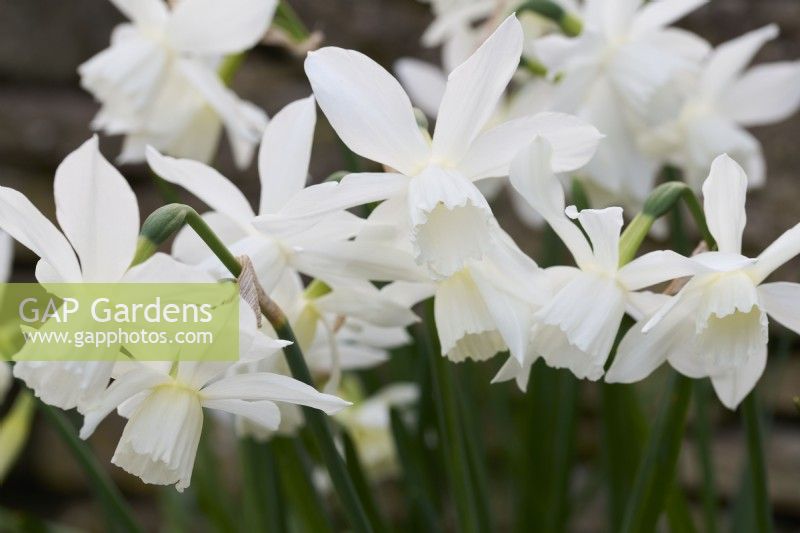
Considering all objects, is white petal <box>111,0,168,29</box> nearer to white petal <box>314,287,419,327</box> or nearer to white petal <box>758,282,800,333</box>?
white petal <box>314,287,419,327</box>

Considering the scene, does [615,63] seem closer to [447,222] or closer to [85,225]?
[447,222]

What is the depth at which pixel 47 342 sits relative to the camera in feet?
1.45

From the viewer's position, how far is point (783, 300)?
51 centimetres

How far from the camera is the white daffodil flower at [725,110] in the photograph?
0.92 m

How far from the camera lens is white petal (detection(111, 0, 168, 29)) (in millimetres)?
852

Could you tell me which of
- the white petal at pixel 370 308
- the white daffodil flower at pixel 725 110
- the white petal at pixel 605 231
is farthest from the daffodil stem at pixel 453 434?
the white daffodil flower at pixel 725 110

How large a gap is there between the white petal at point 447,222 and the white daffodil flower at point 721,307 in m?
0.10

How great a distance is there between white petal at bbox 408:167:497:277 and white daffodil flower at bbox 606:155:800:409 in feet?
0.34

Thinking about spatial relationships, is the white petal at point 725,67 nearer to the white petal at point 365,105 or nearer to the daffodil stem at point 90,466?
the white petal at point 365,105

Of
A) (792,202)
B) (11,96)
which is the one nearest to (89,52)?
(11,96)

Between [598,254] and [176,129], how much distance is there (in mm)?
532

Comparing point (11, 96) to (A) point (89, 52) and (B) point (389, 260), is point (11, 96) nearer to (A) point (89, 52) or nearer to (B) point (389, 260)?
(A) point (89, 52)

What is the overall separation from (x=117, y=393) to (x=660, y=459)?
1.23ft

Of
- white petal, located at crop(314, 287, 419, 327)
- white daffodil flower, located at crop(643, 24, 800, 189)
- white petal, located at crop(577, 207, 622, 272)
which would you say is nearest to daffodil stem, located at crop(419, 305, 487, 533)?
white petal, located at crop(314, 287, 419, 327)
